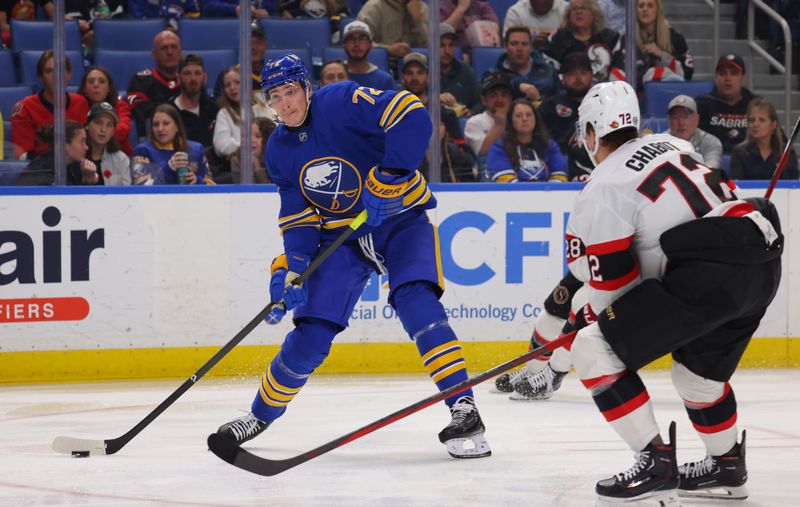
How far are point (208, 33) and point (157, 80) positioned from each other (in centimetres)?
31

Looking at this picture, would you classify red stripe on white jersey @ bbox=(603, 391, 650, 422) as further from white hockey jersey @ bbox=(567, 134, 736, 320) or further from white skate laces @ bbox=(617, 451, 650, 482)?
white hockey jersey @ bbox=(567, 134, 736, 320)

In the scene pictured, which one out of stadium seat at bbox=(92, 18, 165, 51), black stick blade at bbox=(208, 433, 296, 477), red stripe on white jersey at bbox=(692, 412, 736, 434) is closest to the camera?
red stripe on white jersey at bbox=(692, 412, 736, 434)

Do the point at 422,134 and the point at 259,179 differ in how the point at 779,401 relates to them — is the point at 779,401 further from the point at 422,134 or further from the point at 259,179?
the point at 259,179

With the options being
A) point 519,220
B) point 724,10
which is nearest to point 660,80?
point 724,10

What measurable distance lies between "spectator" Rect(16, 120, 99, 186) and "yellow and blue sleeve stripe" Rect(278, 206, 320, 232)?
1845 millimetres

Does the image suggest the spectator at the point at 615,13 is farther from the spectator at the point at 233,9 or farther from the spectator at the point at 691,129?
the spectator at the point at 233,9

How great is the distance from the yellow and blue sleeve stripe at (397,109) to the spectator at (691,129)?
2.49m

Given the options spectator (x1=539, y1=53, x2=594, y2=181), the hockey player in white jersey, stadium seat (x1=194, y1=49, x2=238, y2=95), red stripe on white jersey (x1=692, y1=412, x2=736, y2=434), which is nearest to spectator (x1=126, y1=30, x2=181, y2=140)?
stadium seat (x1=194, y1=49, x2=238, y2=95)

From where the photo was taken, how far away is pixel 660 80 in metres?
5.73

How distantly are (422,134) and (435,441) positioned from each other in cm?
103

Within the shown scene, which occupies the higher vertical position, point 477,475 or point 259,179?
point 259,179

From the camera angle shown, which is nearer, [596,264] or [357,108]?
[596,264]

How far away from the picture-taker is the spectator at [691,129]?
18.7 feet

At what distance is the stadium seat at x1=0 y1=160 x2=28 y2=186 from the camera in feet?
17.0
